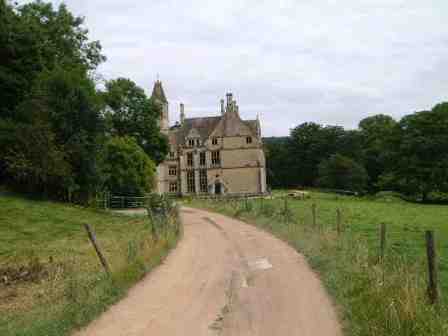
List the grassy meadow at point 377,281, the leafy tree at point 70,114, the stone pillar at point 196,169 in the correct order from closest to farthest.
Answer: the grassy meadow at point 377,281 → the leafy tree at point 70,114 → the stone pillar at point 196,169

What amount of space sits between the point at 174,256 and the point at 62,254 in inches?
140

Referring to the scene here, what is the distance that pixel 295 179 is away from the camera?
297 ft

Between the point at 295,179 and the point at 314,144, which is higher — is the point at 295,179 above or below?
below

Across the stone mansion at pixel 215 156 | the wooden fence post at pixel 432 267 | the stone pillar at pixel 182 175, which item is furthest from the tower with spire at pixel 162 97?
the wooden fence post at pixel 432 267

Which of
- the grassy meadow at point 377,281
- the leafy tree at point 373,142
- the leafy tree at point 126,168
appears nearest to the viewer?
the grassy meadow at point 377,281

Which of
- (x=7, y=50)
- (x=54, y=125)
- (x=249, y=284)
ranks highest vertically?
(x=7, y=50)

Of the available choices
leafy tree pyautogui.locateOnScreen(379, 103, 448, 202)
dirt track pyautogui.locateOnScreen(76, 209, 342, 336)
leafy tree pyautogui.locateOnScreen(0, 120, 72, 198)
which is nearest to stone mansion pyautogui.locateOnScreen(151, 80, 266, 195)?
leafy tree pyautogui.locateOnScreen(379, 103, 448, 202)

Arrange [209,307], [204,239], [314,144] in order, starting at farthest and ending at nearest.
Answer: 1. [314,144]
2. [204,239]
3. [209,307]

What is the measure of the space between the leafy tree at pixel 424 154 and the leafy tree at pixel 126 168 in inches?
1191

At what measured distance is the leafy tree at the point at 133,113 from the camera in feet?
163

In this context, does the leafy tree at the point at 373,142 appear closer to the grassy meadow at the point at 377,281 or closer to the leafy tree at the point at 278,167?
the leafy tree at the point at 278,167

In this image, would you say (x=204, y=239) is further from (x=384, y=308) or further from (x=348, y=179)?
(x=348, y=179)

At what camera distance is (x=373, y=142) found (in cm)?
7781

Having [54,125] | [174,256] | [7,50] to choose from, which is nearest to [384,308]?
[174,256]
